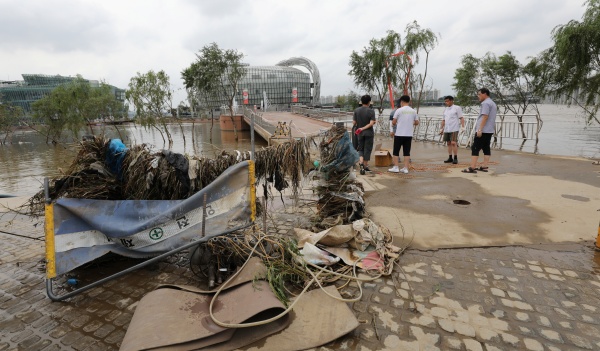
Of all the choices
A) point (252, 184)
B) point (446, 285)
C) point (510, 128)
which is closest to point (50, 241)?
point (252, 184)

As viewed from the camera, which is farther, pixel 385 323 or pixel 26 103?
pixel 26 103

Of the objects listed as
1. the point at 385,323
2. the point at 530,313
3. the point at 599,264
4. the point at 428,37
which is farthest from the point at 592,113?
the point at 385,323

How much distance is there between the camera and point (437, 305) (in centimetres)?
247

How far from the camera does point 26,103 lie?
258ft

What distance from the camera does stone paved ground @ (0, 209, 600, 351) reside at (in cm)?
213

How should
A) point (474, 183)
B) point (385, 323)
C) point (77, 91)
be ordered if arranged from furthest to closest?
1. point (77, 91)
2. point (474, 183)
3. point (385, 323)

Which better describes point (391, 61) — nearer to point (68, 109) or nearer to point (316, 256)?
point (316, 256)

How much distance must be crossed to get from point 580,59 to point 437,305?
14.6 meters

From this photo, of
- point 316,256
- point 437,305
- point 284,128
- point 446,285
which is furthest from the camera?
point 284,128

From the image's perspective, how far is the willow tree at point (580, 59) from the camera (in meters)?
11.0

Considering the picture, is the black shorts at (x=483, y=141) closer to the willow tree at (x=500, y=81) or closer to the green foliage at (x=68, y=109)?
the willow tree at (x=500, y=81)

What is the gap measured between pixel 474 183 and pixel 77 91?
42.6m

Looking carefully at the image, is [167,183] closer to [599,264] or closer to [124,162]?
[124,162]

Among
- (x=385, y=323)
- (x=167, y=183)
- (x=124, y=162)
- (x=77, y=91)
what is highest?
(x=77, y=91)
